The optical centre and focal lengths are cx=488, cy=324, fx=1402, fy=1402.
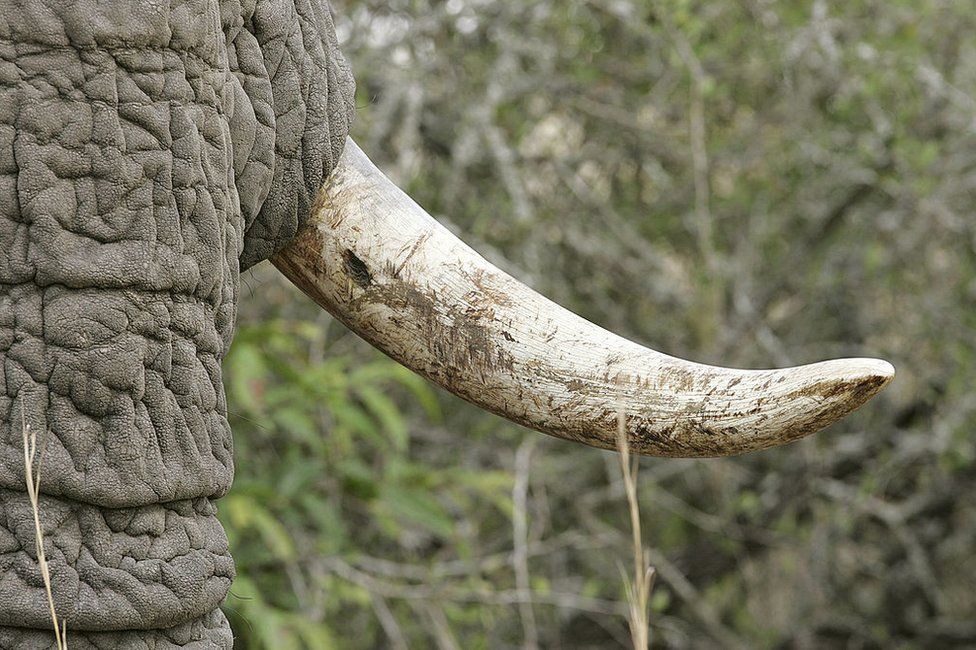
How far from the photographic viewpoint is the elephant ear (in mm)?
1414

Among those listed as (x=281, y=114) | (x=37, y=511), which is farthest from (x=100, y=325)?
(x=281, y=114)

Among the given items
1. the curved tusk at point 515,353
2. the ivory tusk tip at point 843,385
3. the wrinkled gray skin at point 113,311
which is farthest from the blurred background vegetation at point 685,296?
the ivory tusk tip at point 843,385

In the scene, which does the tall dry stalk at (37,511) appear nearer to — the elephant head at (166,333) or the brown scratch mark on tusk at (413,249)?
the elephant head at (166,333)

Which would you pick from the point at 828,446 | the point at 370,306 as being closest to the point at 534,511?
the point at 828,446

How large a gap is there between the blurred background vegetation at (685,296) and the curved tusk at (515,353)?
6.68ft

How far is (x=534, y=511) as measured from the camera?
4508mm

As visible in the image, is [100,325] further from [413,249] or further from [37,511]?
[413,249]

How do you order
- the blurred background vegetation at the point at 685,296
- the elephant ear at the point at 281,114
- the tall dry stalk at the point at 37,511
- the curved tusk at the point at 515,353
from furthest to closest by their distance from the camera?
the blurred background vegetation at the point at 685,296 < the elephant ear at the point at 281,114 < the curved tusk at the point at 515,353 < the tall dry stalk at the point at 37,511

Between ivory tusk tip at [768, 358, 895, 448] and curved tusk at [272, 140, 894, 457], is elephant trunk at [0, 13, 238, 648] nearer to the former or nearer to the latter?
curved tusk at [272, 140, 894, 457]

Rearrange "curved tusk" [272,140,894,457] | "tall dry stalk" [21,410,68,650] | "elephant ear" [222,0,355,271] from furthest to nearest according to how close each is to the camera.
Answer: "elephant ear" [222,0,355,271], "curved tusk" [272,140,894,457], "tall dry stalk" [21,410,68,650]

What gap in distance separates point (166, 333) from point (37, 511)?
7.7 inches

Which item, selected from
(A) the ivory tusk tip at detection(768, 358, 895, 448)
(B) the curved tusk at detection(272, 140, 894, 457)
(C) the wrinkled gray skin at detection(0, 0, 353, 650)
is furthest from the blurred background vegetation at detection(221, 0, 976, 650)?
(A) the ivory tusk tip at detection(768, 358, 895, 448)

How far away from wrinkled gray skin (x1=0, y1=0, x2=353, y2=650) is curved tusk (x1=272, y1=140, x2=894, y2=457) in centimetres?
22

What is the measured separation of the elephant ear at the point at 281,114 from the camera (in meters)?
1.41
